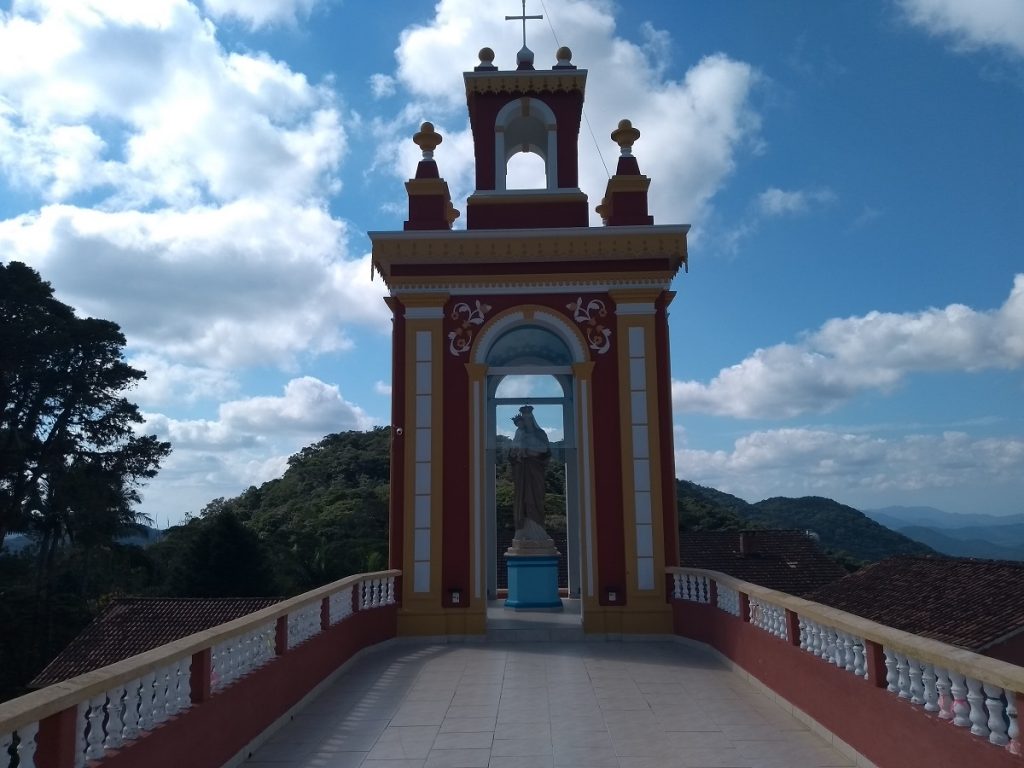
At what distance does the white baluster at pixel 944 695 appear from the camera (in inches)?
165

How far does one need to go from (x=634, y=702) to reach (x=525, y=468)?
5.63m

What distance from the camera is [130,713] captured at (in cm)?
424

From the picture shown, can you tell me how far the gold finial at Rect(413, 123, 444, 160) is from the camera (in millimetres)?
11984

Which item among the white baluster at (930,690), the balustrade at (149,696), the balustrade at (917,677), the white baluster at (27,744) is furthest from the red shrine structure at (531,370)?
the white baluster at (27,744)

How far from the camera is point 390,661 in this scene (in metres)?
9.17

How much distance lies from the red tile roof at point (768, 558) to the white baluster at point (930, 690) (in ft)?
78.6

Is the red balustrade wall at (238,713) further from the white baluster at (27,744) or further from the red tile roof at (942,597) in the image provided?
the red tile roof at (942,597)

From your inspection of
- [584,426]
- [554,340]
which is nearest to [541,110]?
[554,340]

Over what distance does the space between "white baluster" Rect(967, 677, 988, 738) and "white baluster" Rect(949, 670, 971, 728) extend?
3.5 inches

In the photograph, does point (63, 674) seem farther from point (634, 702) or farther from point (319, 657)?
point (634, 702)

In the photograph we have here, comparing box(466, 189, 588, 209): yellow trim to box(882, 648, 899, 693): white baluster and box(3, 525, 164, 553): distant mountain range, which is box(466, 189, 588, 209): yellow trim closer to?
box(882, 648, 899, 693): white baluster

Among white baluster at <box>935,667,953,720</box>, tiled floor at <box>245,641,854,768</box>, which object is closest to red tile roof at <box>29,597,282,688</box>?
tiled floor at <box>245,641,854,768</box>

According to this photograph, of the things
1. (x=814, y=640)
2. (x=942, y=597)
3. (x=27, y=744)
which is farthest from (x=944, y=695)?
(x=942, y=597)

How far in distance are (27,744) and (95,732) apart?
0.57 m
